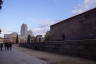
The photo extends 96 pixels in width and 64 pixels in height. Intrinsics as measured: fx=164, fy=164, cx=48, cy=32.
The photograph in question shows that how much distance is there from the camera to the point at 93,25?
89.7ft

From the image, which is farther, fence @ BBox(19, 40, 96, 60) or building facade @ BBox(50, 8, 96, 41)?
building facade @ BBox(50, 8, 96, 41)

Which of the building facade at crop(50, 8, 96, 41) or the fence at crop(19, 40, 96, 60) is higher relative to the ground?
the building facade at crop(50, 8, 96, 41)

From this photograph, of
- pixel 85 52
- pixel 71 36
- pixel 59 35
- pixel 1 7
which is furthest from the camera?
pixel 59 35

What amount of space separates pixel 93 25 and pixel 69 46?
7.30m

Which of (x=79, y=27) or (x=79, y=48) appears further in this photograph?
(x=79, y=27)

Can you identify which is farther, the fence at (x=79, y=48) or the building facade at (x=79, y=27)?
the building facade at (x=79, y=27)

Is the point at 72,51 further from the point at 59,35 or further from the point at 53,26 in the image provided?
the point at 53,26

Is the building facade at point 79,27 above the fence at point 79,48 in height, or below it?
above

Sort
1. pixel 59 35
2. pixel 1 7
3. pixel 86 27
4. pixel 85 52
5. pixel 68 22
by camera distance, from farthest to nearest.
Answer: pixel 59 35 < pixel 68 22 < pixel 86 27 < pixel 85 52 < pixel 1 7

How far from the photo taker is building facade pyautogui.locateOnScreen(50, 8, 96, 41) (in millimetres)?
27734

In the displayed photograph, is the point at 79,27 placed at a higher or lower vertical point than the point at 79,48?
higher

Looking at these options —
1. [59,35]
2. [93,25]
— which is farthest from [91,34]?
[59,35]

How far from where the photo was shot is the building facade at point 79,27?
27.7m

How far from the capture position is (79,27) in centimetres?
3120
